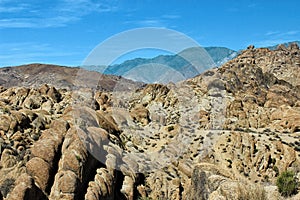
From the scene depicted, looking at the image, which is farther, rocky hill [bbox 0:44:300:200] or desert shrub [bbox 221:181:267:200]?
rocky hill [bbox 0:44:300:200]

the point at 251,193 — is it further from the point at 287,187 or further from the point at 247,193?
the point at 287,187

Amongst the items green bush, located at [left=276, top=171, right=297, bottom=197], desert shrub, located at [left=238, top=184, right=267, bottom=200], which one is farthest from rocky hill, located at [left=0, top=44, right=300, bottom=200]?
green bush, located at [left=276, top=171, right=297, bottom=197]

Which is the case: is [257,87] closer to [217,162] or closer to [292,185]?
[217,162]

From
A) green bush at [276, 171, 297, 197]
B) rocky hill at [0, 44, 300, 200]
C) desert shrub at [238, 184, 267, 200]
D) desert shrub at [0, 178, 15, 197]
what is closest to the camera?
desert shrub at [238, 184, 267, 200]

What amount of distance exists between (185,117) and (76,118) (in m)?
18.1

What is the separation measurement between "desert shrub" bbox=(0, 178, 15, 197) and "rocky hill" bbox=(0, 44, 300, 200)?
0.07 metres

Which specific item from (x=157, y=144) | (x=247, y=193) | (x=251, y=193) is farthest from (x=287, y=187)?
(x=157, y=144)

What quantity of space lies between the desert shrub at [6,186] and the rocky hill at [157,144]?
70 mm

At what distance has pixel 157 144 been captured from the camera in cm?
4425

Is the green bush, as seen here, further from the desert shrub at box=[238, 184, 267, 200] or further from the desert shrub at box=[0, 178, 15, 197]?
the desert shrub at box=[0, 178, 15, 197]

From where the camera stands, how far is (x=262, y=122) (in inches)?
1988

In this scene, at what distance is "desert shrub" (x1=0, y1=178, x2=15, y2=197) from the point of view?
28414mm

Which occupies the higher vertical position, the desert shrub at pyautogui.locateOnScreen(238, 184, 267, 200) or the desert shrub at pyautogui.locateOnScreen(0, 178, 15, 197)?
the desert shrub at pyautogui.locateOnScreen(238, 184, 267, 200)

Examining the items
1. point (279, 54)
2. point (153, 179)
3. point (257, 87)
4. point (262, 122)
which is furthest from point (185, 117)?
point (279, 54)
